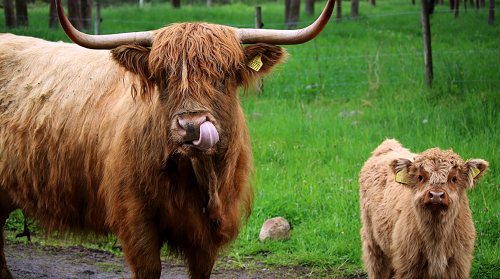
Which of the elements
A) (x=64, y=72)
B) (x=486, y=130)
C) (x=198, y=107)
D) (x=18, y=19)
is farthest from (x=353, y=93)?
(x=18, y=19)

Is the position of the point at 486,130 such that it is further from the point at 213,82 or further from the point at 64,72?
the point at 64,72

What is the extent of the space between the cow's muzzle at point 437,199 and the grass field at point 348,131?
1224 millimetres

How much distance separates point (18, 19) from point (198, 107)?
43.8 ft

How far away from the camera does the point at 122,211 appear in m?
3.37

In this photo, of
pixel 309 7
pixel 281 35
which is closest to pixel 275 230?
pixel 281 35

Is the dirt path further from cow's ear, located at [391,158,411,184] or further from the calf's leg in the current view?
cow's ear, located at [391,158,411,184]

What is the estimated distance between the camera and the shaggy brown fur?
3014mm

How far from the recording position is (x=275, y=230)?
5.09 meters

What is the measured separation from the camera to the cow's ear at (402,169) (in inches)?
148

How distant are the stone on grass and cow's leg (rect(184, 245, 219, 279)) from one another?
147 centimetres

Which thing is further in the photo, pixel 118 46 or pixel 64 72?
pixel 64 72

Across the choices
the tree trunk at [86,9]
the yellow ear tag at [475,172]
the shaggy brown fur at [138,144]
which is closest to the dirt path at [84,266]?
the shaggy brown fur at [138,144]

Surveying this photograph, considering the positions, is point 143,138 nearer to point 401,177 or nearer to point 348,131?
point 401,177

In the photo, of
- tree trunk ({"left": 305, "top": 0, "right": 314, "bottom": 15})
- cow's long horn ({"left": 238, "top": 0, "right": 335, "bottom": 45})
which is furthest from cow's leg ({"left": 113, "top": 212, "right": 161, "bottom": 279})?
tree trunk ({"left": 305, "top": 0, "right": 314, "bottom": 15})
